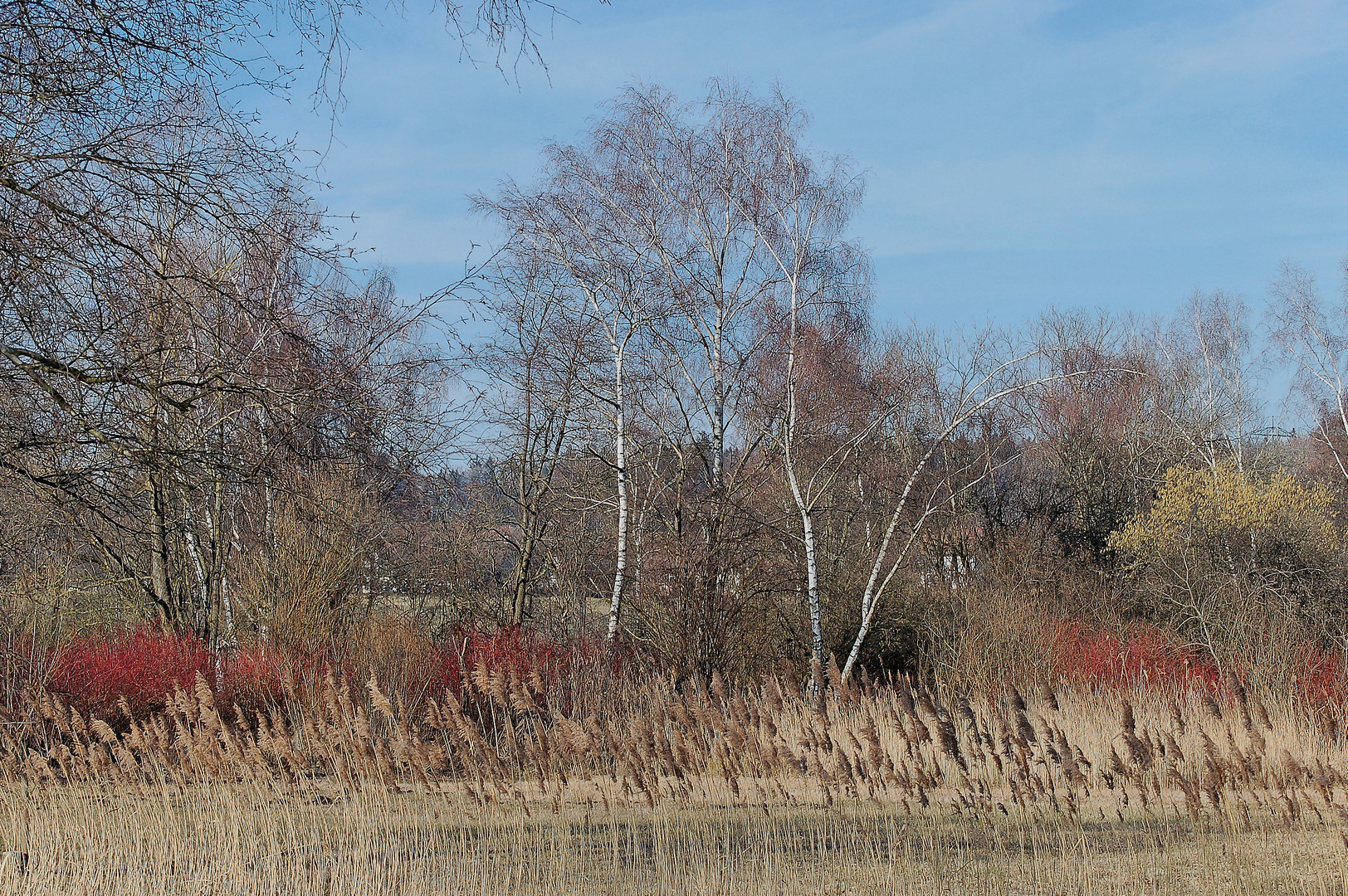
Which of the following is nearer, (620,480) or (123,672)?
(123,672)

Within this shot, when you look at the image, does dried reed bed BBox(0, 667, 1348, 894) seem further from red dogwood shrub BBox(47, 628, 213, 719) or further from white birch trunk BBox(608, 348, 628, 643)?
white birch trunk BBox(608, 348, 628, 643)

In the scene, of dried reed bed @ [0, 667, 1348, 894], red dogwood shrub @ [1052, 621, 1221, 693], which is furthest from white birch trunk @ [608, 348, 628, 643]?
red dogwood shrub @ [1052, 621, 1221, 693]

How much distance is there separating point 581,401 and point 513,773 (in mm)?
7537

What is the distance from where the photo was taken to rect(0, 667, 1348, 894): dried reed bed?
5.45 metres

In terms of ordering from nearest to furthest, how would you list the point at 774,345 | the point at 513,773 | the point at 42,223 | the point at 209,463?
the point at 42,223 → the point at 209,463 → the point at 513,773 → the point at 774,345

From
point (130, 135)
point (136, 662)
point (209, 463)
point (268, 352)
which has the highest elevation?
point (130, 135)

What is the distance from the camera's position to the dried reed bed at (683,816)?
17.9 feet

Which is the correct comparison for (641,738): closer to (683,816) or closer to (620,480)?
(683,816)

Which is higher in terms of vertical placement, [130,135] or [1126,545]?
[130,135]

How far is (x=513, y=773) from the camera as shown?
9.09 m

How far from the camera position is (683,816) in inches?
279

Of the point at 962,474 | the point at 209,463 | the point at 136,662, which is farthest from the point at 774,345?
the point at 209,463

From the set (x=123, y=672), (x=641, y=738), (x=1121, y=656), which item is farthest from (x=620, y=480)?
(x=641, y=738)

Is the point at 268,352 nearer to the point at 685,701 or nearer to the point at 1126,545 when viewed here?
the point at 685,701
